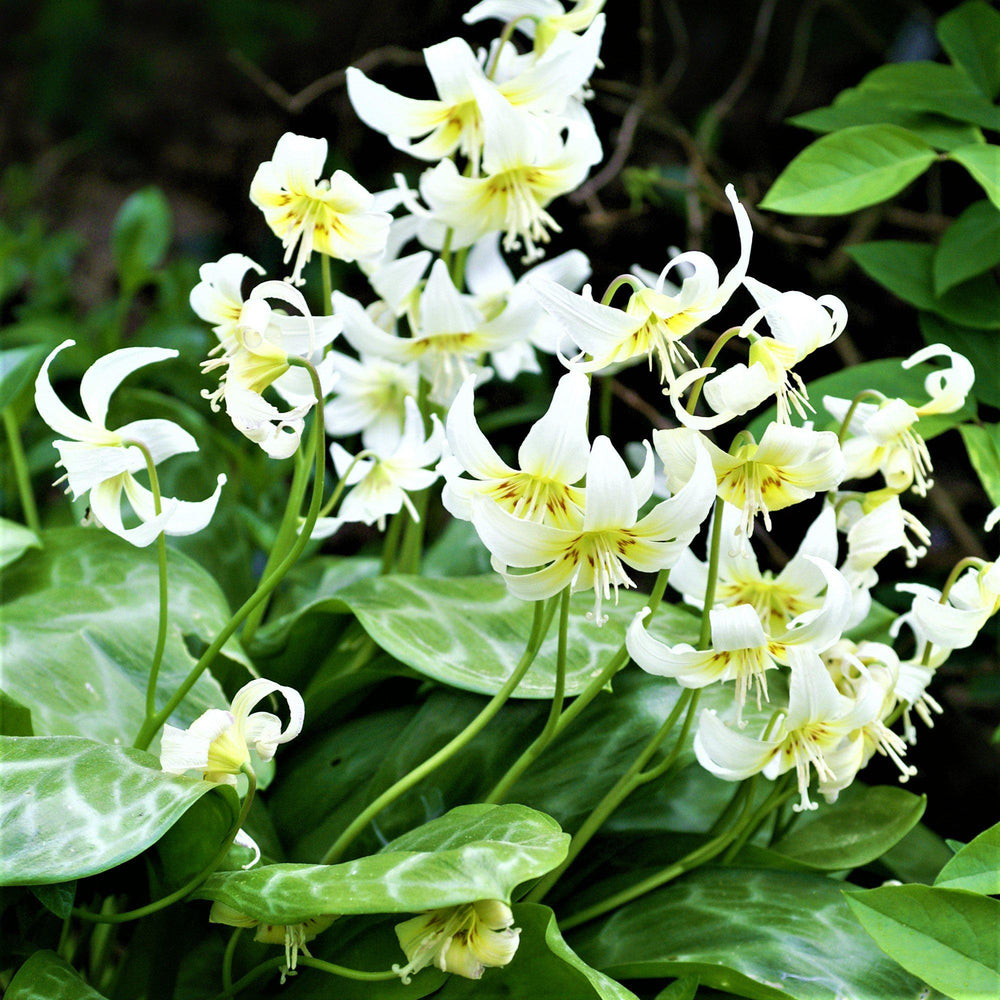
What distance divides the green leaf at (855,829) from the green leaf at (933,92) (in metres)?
0.65

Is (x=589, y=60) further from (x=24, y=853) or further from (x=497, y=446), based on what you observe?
(x=497, y=446)

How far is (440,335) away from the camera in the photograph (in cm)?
89

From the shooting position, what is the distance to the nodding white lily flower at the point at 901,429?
2.41ft

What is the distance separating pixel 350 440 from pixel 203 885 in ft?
4.13

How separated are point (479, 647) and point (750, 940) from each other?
30 cm

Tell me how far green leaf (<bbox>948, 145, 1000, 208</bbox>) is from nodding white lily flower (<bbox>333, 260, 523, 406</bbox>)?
0.43 m

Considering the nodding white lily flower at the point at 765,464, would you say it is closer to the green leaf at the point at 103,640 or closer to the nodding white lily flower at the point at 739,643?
the nodding white lily flower at the point at 739,643

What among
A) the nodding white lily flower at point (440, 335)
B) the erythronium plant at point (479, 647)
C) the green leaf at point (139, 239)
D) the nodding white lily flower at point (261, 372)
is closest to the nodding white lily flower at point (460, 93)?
the erythronium plant at point (479, 647)

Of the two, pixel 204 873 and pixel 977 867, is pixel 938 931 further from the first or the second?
pixel 204 873

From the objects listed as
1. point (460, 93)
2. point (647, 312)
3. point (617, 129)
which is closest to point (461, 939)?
point (647, 312)

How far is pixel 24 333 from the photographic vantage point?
5.45 ft

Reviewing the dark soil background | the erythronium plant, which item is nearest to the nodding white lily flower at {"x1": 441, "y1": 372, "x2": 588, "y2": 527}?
the erythronium plant

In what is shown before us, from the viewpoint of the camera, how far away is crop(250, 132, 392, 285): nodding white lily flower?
720 mm

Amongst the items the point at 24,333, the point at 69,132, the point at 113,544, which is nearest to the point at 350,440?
the point at 24,333
